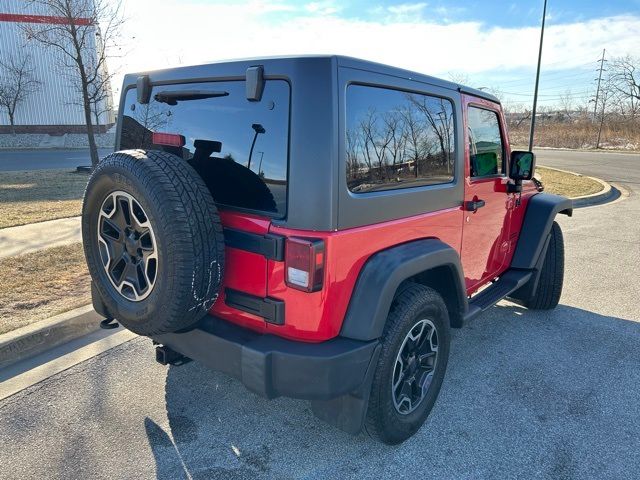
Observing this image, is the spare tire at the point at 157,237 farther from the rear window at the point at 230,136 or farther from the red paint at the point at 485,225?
the red paint at the point at 485,225

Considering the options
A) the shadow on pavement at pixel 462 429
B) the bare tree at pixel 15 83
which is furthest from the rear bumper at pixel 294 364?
the bare tree at pixel 15 83

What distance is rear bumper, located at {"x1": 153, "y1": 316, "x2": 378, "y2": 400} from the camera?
2.00 metres

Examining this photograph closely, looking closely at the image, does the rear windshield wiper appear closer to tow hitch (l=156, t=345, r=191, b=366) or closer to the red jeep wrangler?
the red jeep wrangler

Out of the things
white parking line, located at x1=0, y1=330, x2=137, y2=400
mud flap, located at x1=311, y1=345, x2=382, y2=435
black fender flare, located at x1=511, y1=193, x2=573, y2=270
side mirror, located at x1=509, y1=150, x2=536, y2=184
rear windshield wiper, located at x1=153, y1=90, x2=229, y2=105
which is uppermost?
rear windshield wiper, located at x1=153, y1=90, x2=229, y2=105

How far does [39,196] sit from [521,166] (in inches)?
387

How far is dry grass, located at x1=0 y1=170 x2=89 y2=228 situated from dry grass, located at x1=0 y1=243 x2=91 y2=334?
2.29 m

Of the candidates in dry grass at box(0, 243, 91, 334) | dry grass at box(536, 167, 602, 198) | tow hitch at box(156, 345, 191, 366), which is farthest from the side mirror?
dry grass at box(536, 167, 602, 198)

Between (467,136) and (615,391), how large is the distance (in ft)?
6.60

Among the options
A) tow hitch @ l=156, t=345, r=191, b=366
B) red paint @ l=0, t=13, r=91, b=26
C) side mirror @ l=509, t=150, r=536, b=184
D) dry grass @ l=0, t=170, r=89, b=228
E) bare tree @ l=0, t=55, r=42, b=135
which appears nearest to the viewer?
tow hitch @ l=156, t=345, r=191, b=366

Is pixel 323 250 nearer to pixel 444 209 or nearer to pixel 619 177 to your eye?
pixel 444 209

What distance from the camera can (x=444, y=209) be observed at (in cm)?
277

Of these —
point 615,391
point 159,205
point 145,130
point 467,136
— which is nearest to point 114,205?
point 159,205

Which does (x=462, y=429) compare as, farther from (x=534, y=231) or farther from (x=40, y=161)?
(x=40, y=161)

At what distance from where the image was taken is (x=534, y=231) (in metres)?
3.95
